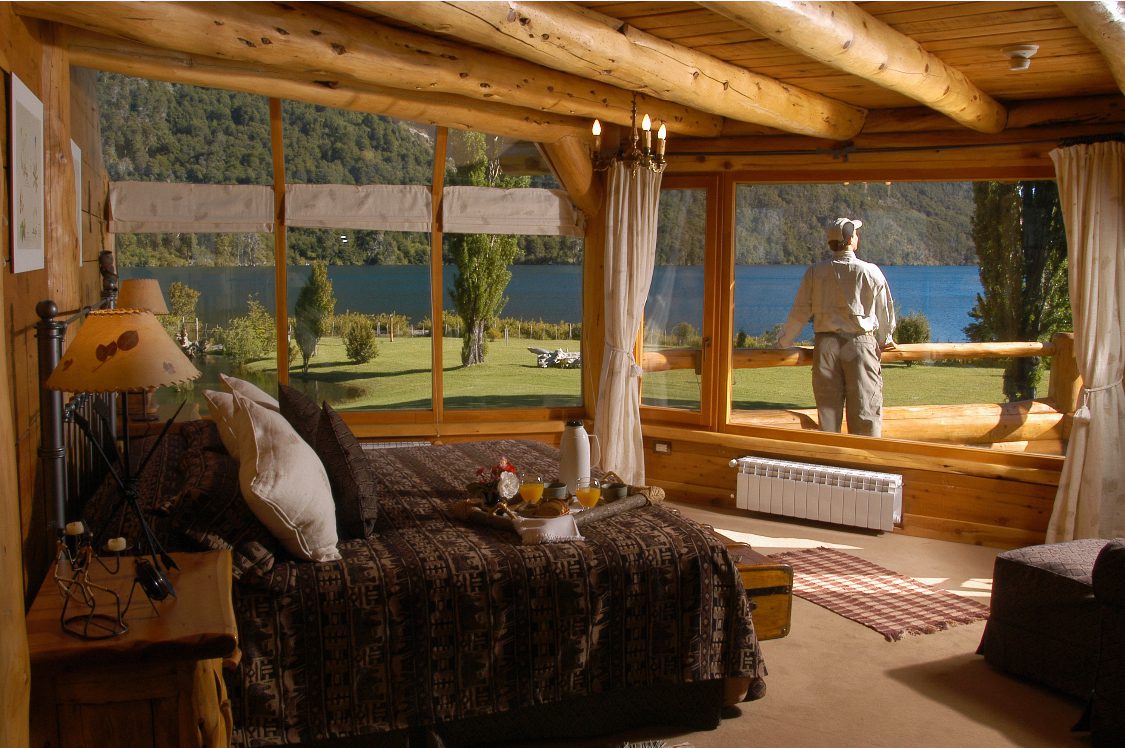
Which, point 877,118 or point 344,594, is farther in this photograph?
point 877,118

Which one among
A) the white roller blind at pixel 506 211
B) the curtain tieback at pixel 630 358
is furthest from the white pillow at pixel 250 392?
the curtain tieback at pixel 630 358

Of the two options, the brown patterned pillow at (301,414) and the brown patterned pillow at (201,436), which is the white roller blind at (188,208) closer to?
the brown patterned pillow at (201,436)

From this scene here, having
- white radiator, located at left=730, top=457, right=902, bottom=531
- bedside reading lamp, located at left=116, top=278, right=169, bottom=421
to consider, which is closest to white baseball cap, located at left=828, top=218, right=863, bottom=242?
white radiator, located at left=730, top=457, right=902, bottom=531

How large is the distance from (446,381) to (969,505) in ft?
11.1

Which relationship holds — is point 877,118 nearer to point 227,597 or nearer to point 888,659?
point 888,659

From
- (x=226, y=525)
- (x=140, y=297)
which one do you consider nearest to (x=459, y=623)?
(x=226, y=525)

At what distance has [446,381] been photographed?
654 centimetres

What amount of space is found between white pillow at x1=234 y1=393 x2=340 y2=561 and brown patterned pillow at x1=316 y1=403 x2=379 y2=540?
108mm

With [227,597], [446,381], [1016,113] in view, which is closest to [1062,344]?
[1016,113]

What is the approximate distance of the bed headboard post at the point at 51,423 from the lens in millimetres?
2686

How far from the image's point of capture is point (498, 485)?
355 centimetres

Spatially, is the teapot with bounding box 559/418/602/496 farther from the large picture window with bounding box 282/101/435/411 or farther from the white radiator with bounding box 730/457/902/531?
the large picture window with bounding box 282/101/435/411

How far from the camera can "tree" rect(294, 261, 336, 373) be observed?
242 inches

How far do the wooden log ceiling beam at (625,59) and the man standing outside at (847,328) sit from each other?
841 mm
